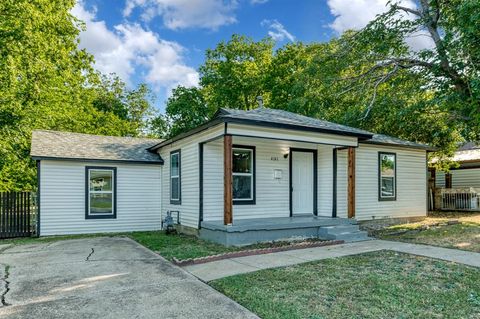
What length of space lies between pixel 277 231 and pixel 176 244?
258cm

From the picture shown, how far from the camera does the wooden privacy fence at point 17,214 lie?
10375 mm

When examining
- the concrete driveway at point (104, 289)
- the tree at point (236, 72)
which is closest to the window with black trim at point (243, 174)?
the concrete driveway at point (104, 289)

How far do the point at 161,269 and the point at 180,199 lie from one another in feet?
16.2

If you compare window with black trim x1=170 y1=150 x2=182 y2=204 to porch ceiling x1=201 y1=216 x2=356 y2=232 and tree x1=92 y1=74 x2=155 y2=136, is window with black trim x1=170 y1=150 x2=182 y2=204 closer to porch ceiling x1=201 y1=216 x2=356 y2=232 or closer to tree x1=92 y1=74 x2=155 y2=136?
porch ceiling x1=201 y1=216 x2=356 y2=232

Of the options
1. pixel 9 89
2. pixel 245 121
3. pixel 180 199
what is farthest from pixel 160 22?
pixel 245 121

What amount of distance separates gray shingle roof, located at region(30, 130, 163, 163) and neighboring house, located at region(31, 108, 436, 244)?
1.4 inches

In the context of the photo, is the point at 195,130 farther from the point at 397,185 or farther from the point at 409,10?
the point at 409,10

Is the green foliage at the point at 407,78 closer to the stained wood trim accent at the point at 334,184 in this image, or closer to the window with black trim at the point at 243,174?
the stained wood trim accent at the point at 334,184

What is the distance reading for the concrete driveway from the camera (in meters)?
4.02

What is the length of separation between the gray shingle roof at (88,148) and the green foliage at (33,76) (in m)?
2.88

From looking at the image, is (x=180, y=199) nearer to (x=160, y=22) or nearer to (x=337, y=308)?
(x=337, y=308)

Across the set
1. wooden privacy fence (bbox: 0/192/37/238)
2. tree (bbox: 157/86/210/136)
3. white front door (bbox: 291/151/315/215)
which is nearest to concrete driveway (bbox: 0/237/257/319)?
wooden privacy fence (bbox: 0/192/37/238)

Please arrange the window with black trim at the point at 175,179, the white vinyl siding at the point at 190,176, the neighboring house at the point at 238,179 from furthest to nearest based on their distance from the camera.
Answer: the window with black trim at the point at 175,179 → the white vinyl siding at the point at 190,176 → the neighboring house at the point at 238,179

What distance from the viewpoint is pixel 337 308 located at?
4035 millimetres
